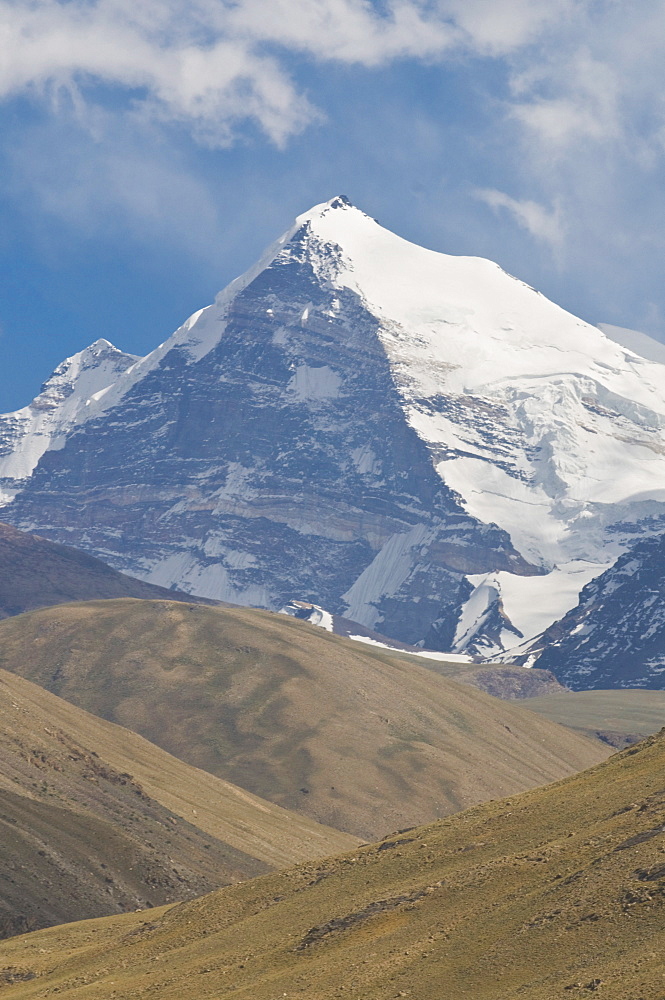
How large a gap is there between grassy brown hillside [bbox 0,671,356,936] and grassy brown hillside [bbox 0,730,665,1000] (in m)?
34.6

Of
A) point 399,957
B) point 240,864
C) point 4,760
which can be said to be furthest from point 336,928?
point 240,864

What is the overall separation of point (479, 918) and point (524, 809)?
16.2 meters

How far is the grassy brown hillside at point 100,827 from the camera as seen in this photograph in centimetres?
11919

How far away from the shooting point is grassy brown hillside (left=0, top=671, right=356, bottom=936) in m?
119

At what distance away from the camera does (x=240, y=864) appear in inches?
6137

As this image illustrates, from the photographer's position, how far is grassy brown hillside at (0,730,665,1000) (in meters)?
50.3

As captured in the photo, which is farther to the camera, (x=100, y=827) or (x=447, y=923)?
(x=100, y=827)

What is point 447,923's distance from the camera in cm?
5778

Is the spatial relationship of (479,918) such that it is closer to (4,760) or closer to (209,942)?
(209,942)

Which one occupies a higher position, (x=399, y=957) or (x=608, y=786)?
(x=608, y=786)

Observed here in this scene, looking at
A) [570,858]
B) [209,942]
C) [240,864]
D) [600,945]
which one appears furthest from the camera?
[240,864]

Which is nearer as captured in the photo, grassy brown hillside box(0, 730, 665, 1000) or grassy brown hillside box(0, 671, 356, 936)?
grassy brown hillside box(0, 730, 665, 1000)

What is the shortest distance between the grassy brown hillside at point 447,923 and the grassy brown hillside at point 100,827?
3460 centimetres

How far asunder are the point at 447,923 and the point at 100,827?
83.1 m
